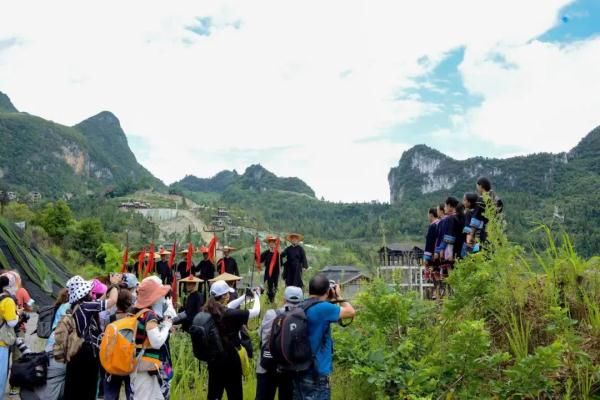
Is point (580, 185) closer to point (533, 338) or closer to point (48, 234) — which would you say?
point (48, 234)

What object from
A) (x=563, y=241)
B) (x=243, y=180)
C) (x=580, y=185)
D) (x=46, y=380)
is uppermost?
(x=243, y=180)

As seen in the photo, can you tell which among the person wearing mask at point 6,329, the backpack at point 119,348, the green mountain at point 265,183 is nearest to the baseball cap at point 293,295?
the backpack at point 119,348

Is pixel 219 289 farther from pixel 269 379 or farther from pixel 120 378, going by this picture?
pixel 120 378

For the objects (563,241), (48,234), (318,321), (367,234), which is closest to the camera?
(318,321)

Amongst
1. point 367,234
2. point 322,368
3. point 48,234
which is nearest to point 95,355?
point 322,368

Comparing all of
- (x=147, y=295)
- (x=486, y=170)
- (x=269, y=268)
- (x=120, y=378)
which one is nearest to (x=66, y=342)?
(x=120, y=378)

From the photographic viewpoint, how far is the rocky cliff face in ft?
234

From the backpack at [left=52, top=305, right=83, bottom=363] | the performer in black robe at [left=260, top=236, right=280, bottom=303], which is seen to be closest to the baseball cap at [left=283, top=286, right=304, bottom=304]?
the backpack at [left=52, top=305, right=83, bottom=363]

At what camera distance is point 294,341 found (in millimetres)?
3818

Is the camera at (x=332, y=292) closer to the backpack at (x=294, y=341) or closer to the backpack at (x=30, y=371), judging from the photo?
the backpack at (x=294, y=341)

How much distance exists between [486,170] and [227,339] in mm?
90951

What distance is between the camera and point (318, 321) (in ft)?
12.8

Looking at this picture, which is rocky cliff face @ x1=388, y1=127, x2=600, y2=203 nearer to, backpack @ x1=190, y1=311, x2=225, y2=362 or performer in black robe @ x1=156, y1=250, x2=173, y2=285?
A: performer in black robe @ x1=156, y1=250, x2=173, y2=285

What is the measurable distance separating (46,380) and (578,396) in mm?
3962
